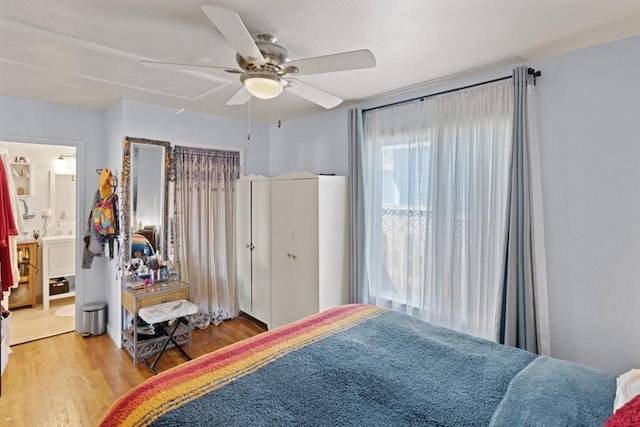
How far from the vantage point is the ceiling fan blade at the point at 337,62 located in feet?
5.15

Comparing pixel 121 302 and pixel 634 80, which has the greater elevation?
pixel 634 80

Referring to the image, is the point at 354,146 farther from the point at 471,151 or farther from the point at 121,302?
the point at 121,302

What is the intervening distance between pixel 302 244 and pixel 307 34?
1941mm

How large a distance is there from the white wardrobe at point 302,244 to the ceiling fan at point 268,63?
48.8 inches

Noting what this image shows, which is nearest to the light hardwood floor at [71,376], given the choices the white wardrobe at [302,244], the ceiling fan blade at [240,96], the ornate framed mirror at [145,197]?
the white wardrobe at [302,244]

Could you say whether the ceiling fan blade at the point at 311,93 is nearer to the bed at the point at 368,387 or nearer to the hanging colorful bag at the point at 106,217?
the bed at the point at 368,387

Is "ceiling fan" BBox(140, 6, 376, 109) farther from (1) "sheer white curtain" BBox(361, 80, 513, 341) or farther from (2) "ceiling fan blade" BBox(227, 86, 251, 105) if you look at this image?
(1) "sheer white curtain" BBox(361, 80, 513, 341)

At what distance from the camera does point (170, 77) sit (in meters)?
2.57

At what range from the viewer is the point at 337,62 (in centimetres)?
165

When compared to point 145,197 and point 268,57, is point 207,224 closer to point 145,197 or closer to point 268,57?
point 145,197

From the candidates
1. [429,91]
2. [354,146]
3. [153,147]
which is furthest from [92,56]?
[429,91]

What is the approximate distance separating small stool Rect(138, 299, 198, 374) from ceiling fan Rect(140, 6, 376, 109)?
6.90ft

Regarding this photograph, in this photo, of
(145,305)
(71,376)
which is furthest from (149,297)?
(71,376)

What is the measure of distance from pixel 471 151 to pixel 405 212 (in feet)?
2.48
